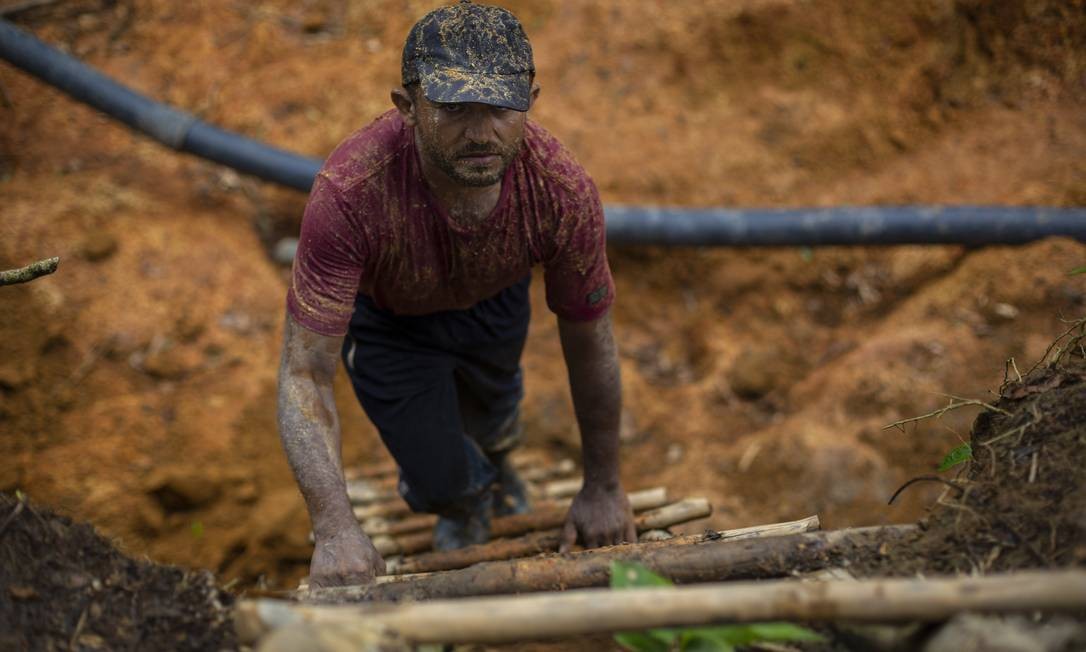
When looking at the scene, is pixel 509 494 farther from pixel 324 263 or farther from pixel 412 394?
pixel 324 263

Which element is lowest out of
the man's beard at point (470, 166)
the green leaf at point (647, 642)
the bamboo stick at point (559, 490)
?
the bamboo stick at point (559, 490)

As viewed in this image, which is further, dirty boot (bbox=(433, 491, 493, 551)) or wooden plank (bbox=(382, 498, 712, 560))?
dirty boot (bbox=(433, 491, 493, 551))

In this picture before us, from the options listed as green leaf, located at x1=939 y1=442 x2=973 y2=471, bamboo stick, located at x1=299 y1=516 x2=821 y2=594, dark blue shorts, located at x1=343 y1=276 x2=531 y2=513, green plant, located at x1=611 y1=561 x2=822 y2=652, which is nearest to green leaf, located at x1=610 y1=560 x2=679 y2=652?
green plant, located at x1=611 y1=561 x2=822 y2=652

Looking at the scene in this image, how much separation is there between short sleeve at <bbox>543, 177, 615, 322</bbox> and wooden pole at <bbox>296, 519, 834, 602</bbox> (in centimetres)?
82

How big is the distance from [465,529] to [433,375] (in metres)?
0.75

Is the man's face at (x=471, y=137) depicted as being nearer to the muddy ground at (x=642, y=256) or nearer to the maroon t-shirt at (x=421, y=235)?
the maroon t-shirt at (x=421, y=235)

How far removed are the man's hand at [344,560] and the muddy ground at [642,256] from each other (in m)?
2.26

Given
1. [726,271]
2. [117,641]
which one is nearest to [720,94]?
[726,271]

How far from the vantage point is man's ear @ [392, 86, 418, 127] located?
2.36m

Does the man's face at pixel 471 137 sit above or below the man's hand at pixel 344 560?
above

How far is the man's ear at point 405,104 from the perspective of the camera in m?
2.36

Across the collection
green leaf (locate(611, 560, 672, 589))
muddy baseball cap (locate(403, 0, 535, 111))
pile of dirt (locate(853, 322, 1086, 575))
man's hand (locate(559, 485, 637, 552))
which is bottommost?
man's hand (locate(559, 485, 637, 552))

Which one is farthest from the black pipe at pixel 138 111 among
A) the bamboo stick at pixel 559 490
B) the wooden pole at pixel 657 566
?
the wooden pole at pixel 657 566

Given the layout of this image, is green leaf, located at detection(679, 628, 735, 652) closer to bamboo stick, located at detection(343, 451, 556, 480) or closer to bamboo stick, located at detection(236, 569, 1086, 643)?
bamboo stick, located at detection(236, 569, 1086, 643)
